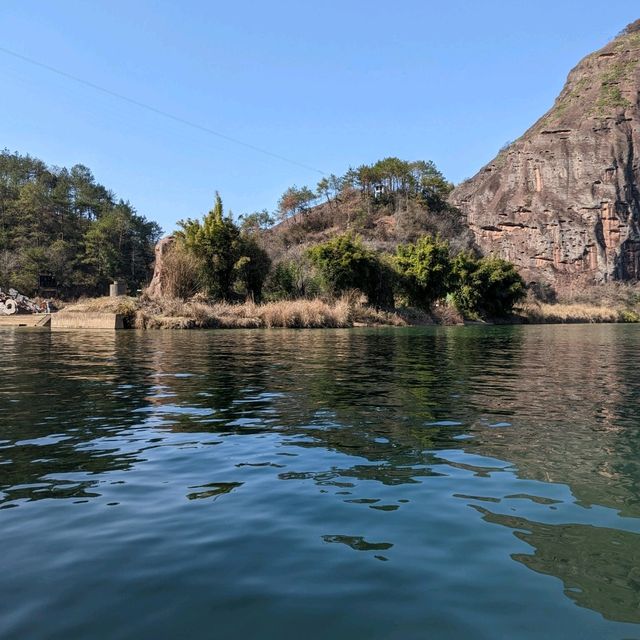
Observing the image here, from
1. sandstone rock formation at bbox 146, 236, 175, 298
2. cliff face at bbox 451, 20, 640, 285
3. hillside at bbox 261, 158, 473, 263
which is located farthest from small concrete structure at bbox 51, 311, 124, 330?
cliff face at bbox 451, 20, 640, 285

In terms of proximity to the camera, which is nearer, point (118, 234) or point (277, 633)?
point (277, 633)

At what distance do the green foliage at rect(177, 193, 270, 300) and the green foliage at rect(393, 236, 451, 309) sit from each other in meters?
10.9

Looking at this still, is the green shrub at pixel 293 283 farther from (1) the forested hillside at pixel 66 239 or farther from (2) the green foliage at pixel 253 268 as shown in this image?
(1) the forested hillside at pixel 66 239

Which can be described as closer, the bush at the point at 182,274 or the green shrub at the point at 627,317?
the bush at the point at 182,274

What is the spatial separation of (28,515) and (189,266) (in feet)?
113

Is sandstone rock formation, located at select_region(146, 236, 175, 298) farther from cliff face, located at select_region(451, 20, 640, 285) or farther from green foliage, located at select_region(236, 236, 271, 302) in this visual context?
cliff face, located at select_region(451, 20, 640, 285)

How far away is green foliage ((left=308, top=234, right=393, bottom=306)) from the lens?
40938 millimetres

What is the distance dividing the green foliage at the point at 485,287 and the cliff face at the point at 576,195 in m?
27.6

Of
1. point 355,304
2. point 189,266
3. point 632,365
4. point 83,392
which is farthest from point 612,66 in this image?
point 83,392

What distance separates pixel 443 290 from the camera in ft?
155

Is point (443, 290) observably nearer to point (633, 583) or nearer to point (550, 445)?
point (550, 445)

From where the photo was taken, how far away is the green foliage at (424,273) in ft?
149

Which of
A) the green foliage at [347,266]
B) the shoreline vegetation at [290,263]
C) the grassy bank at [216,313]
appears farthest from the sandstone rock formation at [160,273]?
the green foliage at [347,266]

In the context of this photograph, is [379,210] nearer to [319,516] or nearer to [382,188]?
[382,188]
